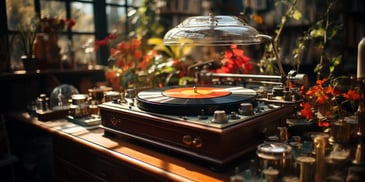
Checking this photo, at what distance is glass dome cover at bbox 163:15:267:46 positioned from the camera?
4.48ft

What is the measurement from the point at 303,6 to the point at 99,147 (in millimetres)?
3082

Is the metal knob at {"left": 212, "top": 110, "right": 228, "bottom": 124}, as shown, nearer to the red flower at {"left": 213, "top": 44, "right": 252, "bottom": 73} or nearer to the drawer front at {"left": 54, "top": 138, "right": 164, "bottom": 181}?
the drawer front at {"left": 54, "top": 138, "right": 164, "bottom": 181}

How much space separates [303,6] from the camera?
12.4 feet

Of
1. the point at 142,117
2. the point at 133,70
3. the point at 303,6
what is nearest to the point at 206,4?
the point at 303,6

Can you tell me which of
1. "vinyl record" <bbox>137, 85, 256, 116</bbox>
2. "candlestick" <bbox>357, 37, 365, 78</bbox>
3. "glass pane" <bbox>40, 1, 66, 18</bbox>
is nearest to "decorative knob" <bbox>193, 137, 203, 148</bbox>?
"vinyl record" <bbox>137, 85, 256, 116</bbox>

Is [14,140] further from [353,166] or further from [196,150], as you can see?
[353,166]

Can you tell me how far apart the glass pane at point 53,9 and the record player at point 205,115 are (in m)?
1.57

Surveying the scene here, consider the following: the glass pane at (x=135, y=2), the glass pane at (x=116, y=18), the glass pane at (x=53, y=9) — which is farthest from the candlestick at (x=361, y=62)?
the glass pane at (x=135, y=2)

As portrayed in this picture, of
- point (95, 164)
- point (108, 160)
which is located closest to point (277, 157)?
point (108, 160)

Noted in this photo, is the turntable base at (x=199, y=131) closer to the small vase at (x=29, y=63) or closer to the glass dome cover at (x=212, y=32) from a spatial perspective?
the glass dome cover at (x=212, y=32)

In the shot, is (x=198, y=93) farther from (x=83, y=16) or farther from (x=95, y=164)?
(x=83, y=16)

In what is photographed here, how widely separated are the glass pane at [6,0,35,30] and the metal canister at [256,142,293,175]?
2210 mm

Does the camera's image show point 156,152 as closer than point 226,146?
No

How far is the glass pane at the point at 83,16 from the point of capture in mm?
2998
